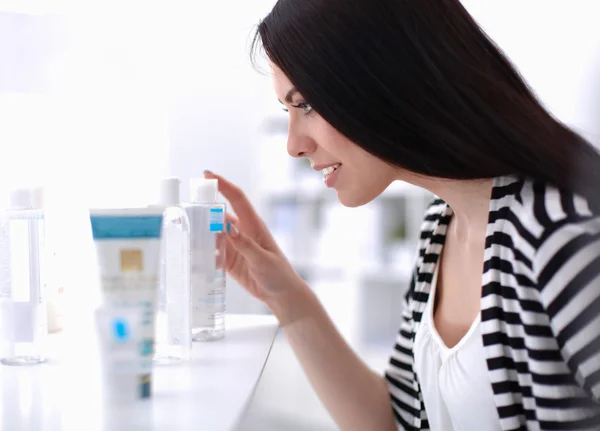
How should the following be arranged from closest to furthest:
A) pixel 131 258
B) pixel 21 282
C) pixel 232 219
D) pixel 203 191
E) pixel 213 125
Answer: pixel 131 258, pixel 21 282, pixel 203 191, pixel 232 219, pixel 213 125

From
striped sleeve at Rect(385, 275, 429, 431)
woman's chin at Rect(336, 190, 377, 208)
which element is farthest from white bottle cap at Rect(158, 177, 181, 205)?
striped sleeve at Rect(385, 275, 429, 431)

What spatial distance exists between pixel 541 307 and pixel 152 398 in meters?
0.33

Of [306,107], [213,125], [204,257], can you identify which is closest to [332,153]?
[306,107]

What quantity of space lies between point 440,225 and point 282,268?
0.20m

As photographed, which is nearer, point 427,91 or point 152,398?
point 152,398

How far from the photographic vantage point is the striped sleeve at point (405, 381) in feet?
2.30

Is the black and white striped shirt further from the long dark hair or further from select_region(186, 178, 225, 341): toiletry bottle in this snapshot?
select_region(186, 178, 225, 341): toiletry bottle

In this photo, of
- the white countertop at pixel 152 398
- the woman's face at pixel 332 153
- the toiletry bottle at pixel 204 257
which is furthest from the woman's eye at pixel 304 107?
the white countertop at pixel 152 398

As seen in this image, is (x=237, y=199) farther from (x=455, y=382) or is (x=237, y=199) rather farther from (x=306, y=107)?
(x=455, y=382)

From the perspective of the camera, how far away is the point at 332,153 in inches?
24.0

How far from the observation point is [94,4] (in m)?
0.87

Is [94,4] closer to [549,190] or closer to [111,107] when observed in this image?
[111,107]

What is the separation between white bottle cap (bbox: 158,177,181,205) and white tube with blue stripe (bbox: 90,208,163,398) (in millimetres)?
143

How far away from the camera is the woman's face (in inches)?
23.4
